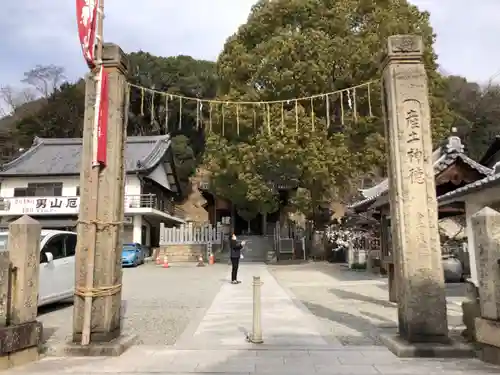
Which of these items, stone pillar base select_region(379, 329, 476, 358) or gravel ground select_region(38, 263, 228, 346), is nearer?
stone pillar base select_region(379, 329, 476, 358)

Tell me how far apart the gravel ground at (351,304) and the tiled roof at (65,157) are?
1934cm

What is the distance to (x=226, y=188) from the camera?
2283 centimetres

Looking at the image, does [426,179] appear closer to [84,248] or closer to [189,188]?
[84,248]

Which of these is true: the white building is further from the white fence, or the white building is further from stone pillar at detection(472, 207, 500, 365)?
stone pillar at detection(472, 207, 500, 365)

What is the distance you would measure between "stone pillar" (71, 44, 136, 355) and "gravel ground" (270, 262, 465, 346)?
140 inches

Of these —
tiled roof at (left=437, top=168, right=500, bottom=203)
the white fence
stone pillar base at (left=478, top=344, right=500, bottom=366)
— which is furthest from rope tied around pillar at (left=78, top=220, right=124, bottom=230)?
the white fence

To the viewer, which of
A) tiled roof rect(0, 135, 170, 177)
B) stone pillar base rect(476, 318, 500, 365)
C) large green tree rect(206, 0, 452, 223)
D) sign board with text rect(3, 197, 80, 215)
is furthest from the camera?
tiled roof rect(0, 135, 170, 177)

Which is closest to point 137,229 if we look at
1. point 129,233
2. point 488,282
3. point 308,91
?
point 129,233

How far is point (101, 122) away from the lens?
21.2 feet

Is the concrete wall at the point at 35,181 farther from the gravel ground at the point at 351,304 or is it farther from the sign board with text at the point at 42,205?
the gravel ground at the point at 351,304

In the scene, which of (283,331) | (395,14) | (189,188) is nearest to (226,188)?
(395,14)

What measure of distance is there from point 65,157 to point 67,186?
3915 millimetres

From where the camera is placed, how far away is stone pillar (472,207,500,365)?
207 inches

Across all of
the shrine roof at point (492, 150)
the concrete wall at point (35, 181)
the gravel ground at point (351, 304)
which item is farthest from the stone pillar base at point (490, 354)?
the concrete wall at point (35, 181)
